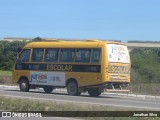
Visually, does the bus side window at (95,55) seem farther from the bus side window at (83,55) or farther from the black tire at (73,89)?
the black tire at (73,89)

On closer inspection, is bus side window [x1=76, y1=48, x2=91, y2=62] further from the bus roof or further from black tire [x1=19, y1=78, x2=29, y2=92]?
black tire [x1=19, y1=78, x2=29, y2=92]

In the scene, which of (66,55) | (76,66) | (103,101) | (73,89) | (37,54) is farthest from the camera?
(37,54)

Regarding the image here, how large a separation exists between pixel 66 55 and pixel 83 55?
4.40 feet

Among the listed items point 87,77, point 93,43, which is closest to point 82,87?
point 87,77

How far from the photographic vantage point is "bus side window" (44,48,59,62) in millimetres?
30688

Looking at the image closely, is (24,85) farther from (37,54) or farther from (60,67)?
(60,67)

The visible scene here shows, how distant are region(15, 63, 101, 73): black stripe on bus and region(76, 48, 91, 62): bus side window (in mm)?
399

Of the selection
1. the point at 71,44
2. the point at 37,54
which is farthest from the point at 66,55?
the point at 37,54

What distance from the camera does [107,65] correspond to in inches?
1114

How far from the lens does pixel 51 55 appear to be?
31.0 m

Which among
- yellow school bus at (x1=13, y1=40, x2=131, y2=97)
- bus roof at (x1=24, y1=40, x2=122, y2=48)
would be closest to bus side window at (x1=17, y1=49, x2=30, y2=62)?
yellow school bus at (x1=13, y1=40, x2=131, y2=97)

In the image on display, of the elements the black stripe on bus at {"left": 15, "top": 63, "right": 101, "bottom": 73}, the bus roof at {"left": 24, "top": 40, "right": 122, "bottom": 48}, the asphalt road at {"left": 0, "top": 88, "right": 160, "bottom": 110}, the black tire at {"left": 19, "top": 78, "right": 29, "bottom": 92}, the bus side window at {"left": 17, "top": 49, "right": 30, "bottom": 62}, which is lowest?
the asphalt road at {"left": 0, "top": 88, "right": 160, "bottom": 110}

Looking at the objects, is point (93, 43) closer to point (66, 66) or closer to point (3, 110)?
point (66, 66)

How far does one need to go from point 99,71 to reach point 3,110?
10583 mm
